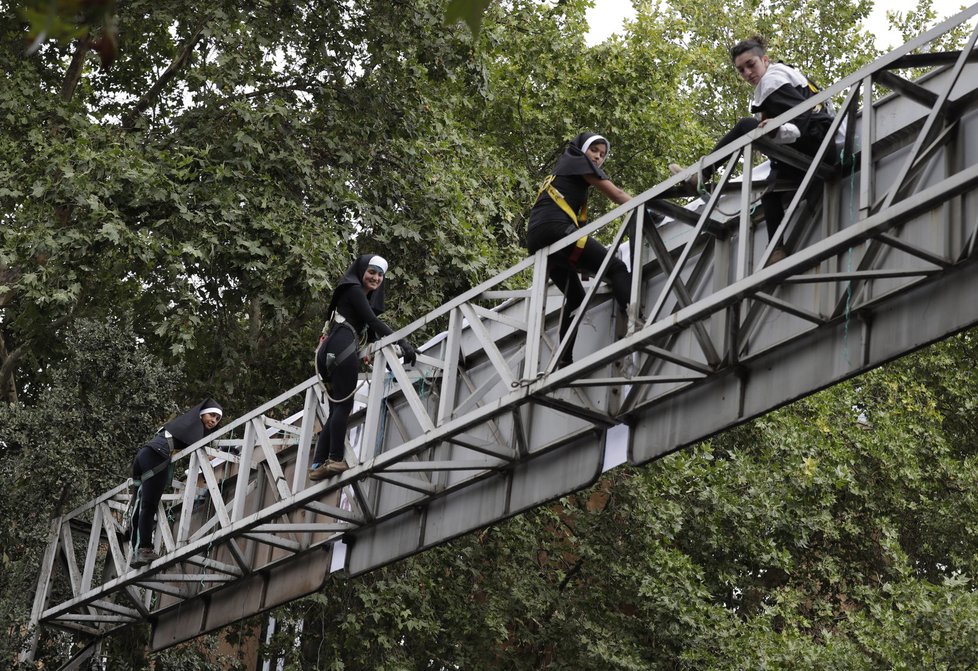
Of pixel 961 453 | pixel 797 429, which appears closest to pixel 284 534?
pixel 797 429

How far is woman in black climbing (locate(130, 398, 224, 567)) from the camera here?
12078mm

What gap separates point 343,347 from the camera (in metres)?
9.44

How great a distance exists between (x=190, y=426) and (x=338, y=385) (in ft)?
11.0

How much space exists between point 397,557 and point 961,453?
564 inches

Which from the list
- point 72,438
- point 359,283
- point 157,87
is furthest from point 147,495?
point 157,87

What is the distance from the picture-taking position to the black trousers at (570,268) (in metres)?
7.92

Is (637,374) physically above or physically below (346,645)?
below

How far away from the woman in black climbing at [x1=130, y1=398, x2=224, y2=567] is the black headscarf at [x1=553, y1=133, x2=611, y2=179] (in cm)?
530

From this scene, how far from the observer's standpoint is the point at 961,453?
21.7 m

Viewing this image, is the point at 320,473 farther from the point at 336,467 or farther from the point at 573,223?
the point at 573,223

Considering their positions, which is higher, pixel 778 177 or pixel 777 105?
pixel 777 105

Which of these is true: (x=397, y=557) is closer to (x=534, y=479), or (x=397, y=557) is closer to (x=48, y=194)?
(x=534, y=479)

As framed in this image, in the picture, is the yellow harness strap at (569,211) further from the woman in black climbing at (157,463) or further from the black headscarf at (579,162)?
the woman in black climbing at (157,463)

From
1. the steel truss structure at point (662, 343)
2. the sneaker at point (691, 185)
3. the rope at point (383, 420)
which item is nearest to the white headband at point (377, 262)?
the steel truss structure at point (662, 343)
